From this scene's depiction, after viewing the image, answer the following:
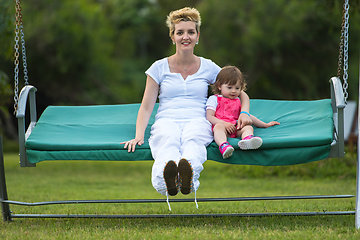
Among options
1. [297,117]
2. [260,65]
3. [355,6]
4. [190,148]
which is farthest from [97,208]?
[260,65]

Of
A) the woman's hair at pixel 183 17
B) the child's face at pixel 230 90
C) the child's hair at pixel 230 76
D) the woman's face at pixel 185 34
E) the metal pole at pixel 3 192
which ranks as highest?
the woman's hair at pixel 183 17

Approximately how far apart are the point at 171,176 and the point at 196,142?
366 mm

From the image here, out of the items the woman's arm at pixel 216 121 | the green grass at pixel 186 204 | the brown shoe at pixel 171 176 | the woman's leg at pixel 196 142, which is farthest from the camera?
the woman's arm at pixel 216 121

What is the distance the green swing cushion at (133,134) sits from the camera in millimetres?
3078

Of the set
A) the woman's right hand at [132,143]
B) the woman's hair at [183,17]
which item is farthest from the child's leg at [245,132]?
the woman's hair at [183,17]

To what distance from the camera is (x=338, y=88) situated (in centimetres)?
322

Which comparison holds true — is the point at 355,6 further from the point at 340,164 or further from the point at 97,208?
the point at 97,208

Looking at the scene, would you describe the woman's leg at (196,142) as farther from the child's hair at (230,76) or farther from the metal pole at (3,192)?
the metal pole at (3,192)

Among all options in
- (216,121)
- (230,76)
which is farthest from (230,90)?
(216,121)

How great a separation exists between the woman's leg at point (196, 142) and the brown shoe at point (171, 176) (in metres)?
0.13

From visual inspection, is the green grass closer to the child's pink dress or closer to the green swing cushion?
the green swing cushion

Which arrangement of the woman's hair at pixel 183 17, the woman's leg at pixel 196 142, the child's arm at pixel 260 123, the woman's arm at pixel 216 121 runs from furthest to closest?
the child's arm at pixel 260 123, the woman's hair at pixel 183 17, the woman's arm at pixel 216 121, the woman's leg at pixel 196 142

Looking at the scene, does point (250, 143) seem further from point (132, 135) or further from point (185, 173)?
point (132, 135)

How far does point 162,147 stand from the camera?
9.90 ft
